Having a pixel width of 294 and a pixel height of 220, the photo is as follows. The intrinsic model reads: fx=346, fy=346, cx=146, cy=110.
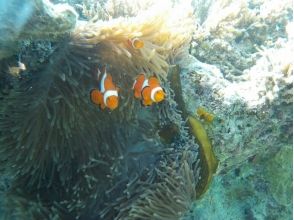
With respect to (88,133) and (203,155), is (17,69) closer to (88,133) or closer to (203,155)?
(88,133)

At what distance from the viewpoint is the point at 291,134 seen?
3174 millimetres

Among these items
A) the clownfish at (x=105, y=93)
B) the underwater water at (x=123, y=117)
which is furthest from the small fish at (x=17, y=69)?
the clownfish at (x=105, y=93)

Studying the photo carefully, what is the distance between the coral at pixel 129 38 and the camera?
2.56m

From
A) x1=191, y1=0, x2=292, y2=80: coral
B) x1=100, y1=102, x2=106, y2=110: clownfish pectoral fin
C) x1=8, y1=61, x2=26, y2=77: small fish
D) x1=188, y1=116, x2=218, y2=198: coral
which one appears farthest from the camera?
x1=191, y1=0, x2=292, y2=80: coral

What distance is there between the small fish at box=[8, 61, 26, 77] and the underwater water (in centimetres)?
1

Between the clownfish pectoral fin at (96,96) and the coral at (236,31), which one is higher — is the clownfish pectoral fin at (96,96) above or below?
below

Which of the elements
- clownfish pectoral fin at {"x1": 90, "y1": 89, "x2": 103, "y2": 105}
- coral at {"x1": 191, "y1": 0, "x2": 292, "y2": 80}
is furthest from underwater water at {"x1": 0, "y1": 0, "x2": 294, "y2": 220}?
coral at {"x1": 191, "y1": 0, "x2": 292, "y2": 80}

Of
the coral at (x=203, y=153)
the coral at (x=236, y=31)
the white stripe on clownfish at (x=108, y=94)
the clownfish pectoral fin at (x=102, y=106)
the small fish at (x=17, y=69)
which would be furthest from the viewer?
the coral at (x=236, y=31)

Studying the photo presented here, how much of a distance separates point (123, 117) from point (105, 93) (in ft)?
1.28

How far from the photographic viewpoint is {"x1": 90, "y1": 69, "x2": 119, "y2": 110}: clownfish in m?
2.44

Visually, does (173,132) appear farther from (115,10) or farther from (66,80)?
(115,10)

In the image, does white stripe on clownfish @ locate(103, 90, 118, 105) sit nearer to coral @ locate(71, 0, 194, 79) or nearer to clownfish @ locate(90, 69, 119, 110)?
clownfish @ locate(90, 69, 119, 110)

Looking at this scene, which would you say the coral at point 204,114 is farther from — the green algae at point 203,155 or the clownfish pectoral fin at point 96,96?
the clownfish pectoral fin at point 96,96

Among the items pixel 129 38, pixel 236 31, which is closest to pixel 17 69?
pixel 129 38
